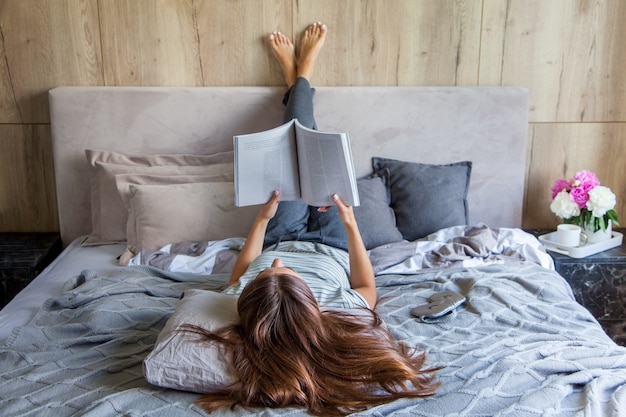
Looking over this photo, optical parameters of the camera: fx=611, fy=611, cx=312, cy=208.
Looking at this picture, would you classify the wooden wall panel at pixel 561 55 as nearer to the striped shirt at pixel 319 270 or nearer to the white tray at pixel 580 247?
the white tray at pixel 580 247

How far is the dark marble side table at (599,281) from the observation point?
2549mm

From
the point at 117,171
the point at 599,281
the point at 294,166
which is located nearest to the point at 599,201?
the point at 599,281

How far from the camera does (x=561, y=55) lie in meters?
2.89

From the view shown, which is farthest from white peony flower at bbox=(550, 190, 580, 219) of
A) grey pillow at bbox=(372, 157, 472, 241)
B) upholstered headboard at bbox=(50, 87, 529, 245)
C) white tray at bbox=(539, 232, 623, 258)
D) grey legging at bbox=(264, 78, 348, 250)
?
grey legging at bbox=(264, 78, 348, 250)

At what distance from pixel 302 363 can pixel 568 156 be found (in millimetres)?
2150

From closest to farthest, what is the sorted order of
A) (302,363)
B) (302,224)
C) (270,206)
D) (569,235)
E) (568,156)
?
(302,363), (270,206), (302,224), (569,235), (568,156)

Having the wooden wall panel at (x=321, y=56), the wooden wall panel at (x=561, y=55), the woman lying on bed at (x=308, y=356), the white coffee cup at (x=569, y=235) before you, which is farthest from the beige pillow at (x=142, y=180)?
the white coffee cup at (x=569, y=235)

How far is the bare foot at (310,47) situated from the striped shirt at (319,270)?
0.85 m

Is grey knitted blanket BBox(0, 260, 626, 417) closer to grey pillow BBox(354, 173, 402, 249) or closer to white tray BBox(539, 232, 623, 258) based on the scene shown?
grey pillow BBox(354, 173, 402, 249)

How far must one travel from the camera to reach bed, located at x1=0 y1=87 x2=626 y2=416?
148 centimetres

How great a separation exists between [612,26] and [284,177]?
1.85 m

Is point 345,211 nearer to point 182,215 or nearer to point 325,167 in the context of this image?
point 325,167

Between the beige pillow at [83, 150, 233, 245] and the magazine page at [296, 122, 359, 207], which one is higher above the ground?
the magazine page at [296, 122, 359, 207]

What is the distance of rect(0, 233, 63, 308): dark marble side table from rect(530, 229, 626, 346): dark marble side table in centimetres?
220
